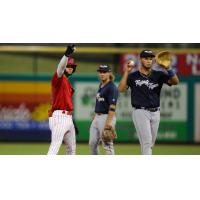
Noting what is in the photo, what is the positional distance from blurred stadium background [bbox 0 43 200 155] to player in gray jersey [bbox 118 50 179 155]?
5193mm

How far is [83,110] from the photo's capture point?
652 inches

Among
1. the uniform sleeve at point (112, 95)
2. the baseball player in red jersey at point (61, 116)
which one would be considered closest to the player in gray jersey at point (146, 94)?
the uniform sleeve at point (112, 95)

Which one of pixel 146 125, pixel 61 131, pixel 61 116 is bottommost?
pixel 61 131

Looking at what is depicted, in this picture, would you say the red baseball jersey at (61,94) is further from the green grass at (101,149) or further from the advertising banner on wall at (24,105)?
the advertising banner on wall at (24,105)

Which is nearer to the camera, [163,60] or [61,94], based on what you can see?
[61,94]

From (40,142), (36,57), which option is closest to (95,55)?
(36,57)

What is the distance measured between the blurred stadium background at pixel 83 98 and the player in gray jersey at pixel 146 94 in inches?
204

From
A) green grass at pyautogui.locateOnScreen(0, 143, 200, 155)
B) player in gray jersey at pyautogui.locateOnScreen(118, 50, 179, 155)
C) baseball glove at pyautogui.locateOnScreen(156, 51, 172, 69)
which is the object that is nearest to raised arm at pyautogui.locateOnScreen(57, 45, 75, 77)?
player in gray jersey at pyautogui.locateOnScreen(118, 50, 179, 155)

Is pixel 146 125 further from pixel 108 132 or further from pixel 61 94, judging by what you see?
pixel 61 94

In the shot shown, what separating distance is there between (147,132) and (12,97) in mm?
6732

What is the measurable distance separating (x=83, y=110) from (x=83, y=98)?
0.95 ft

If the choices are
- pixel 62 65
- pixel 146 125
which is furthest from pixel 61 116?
pixel 146 125

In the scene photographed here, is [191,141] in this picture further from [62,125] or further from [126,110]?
[62,125]

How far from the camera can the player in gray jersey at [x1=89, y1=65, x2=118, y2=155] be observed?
Answer: 11352 mm
